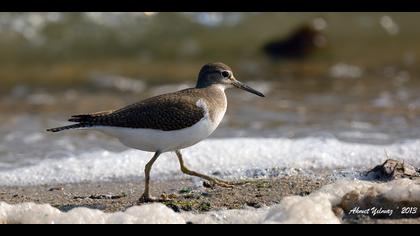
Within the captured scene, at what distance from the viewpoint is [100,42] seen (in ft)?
53.1

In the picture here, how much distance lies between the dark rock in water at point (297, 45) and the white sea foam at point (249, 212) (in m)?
9.74

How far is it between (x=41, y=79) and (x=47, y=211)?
8.75 metres

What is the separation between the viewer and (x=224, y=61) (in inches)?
611

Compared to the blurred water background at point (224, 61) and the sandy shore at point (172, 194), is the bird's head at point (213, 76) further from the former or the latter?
the blurred water background at point (224, 61)

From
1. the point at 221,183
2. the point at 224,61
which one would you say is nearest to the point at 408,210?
the point at 221,183

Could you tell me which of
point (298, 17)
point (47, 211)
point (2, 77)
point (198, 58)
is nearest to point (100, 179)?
point (47, 211)

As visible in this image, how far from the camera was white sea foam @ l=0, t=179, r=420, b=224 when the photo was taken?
5359 mm

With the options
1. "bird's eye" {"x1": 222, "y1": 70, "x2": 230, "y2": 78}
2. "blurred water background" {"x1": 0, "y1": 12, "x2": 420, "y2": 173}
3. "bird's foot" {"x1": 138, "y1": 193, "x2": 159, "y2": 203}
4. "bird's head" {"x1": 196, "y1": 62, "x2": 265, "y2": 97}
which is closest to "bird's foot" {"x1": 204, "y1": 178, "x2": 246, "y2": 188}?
"bird's foot" {"x1": 138, "y1": 193, "x2": 159, "y2": 203}

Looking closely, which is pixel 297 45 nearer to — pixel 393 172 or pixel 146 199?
pixel 393 172

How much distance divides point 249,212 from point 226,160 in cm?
226

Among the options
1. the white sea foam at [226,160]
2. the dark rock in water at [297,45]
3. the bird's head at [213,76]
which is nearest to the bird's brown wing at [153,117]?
the bird's head at [213,76]

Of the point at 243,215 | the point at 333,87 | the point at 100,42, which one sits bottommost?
the point at 243,215

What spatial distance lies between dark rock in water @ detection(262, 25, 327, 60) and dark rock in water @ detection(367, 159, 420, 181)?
8.76 metres

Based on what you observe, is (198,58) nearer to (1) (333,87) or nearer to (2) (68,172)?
(1) (333,87)
